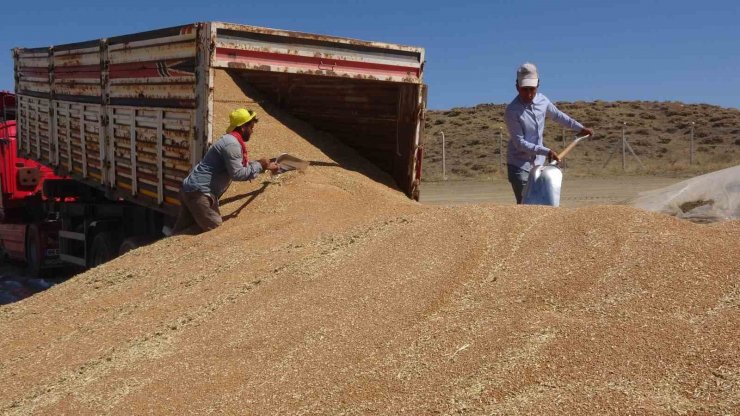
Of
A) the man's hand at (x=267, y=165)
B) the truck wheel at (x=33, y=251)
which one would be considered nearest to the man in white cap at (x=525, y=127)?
the man's hand at (x=267, y=165)

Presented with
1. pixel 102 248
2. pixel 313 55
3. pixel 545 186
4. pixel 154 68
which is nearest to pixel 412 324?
pixel 545 186

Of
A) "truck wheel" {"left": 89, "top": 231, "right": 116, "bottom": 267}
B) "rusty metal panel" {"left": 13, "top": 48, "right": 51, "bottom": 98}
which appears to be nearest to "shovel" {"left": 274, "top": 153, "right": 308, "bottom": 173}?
"truck wheel" {"left": 89, "top": 231, "right": 116, "bottom": 267}

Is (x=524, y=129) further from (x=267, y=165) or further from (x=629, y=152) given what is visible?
(x=629, y=152)

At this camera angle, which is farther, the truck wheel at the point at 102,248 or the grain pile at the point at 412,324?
the truck wheel at the point at 102,248

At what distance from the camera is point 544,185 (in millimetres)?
7078

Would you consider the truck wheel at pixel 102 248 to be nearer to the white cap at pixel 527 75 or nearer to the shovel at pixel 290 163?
the shovel at pixel 290 163

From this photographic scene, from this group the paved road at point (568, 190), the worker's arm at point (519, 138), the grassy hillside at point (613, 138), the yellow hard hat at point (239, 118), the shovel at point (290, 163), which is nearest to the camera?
the worker's arm at point (519, 138)

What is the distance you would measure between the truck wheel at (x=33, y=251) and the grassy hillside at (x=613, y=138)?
52.8ft

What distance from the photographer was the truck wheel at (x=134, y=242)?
9055mm

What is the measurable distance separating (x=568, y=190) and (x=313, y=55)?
1329 cm

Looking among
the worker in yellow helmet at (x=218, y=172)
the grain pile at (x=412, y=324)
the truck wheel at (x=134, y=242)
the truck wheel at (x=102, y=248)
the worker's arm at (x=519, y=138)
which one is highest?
the worker's arm at (x=519, y=138)

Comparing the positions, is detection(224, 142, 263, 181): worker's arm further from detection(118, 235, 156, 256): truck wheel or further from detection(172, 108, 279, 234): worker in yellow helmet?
detection(118, 235, 156, 256): truck wheel

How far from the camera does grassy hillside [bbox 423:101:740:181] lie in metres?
29.3

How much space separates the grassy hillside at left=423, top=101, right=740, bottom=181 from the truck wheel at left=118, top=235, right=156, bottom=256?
18.4 metres
